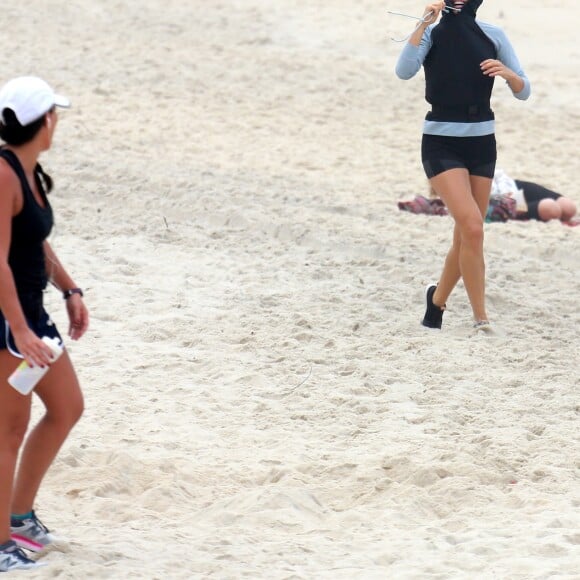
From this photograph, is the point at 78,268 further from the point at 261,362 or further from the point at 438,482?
the point at 438,482

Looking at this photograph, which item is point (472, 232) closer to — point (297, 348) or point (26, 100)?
point (297, 348)

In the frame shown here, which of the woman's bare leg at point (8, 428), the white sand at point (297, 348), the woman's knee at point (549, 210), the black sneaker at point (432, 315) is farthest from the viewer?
the woman's knee at point (549, 210)

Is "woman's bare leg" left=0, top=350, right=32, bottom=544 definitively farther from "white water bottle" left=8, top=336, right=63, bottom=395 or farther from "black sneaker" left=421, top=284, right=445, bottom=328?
"black sneaker" left=421, top=284, right=445, bottom=328

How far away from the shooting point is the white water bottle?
148 inches

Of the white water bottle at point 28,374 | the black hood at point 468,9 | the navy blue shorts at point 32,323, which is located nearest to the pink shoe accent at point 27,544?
the white water bottle at point 28,374

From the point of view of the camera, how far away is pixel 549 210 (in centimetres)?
1009

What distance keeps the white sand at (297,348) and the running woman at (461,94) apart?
853 millimetres

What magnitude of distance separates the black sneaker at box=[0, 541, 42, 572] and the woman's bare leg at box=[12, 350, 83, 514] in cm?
18

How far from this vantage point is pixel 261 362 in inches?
257

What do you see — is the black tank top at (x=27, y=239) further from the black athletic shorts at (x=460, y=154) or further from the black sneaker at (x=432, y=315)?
the black sneaker at (x=432, y=315)

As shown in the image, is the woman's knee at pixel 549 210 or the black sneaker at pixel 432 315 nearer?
the black sneaker at pixel 432 315

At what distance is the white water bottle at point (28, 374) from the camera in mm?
3771

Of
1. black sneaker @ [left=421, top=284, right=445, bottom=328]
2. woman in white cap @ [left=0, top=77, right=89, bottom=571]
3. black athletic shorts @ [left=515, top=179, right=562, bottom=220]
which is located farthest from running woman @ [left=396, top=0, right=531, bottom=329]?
black athletic shorts @ [left=515, top=179, right=562, bottom=220]

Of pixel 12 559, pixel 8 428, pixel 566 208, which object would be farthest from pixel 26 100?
pixel 566 208
